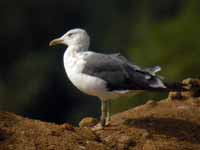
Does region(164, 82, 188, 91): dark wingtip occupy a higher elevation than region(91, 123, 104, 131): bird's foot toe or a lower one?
higher

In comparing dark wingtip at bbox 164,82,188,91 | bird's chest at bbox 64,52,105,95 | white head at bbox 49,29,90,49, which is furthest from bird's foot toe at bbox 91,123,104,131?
white head at bbox 49,29,90,49

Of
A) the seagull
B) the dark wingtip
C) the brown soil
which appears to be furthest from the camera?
the seagull

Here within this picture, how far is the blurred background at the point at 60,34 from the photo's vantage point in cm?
3503

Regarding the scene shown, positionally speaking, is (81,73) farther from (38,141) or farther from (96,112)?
(96,112)

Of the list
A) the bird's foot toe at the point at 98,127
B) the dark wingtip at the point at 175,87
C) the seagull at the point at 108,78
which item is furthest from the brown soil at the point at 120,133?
the dark wingtip at the point at 175,87

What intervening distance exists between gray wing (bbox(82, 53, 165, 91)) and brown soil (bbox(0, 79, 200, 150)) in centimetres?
47

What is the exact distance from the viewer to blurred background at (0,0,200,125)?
35031mm

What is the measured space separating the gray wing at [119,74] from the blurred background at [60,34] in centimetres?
1622

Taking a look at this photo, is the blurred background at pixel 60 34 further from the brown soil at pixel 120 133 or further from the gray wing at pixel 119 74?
the gray wing at pixel 119 74

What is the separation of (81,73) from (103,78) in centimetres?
27

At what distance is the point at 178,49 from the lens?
95.0ft

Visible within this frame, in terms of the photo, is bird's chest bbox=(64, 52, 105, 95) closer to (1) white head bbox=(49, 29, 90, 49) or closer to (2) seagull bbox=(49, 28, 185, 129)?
(2) seagull bbox=(49, 28, 185, 129)

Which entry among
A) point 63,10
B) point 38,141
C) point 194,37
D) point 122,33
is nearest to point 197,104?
point 38,141

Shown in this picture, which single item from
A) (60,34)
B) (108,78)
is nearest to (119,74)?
(108,78)
